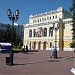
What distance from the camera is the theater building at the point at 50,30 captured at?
83.6m

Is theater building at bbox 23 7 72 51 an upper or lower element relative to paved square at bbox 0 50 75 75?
upper

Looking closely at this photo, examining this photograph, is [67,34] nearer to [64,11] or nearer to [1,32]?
[64,11]

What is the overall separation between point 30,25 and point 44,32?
10462 millimetres

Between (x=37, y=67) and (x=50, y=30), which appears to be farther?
(x=50, y=30)

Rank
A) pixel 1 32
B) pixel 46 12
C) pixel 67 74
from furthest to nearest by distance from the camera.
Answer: pixel 46 12 → pixel 1 32 → pixel 67 74

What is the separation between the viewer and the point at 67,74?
607 inches

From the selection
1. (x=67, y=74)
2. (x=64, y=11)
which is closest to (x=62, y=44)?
(x=64, y=11)

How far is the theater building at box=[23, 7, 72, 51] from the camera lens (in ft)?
274

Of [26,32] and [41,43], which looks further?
[26,32]

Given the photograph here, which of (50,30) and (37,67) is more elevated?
(50,30)

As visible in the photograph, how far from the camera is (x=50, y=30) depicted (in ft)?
294

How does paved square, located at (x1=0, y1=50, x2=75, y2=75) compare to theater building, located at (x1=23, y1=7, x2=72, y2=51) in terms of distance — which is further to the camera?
theater building, located at (x1=23, y1=7, x2=72, y2=51)

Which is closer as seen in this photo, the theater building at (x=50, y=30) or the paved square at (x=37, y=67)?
the paved square at (x=37, y=67)

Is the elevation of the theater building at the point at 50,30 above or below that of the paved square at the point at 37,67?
above
